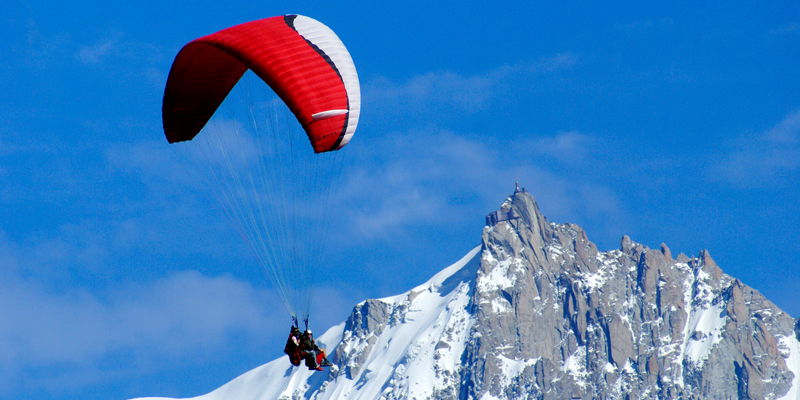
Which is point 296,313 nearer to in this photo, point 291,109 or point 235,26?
point 291,109

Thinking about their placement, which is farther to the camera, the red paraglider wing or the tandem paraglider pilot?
the tandem paraglider pilot

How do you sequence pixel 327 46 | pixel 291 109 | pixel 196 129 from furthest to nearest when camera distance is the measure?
pixel 196 129 → pixel 327 46 → pixel 291 109

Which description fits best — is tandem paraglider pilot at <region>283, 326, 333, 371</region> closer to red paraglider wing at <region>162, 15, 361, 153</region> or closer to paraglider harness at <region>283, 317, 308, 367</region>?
paraglider harness at <region>283, 317, 308, 367</region>

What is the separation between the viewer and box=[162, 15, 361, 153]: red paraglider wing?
35531mm

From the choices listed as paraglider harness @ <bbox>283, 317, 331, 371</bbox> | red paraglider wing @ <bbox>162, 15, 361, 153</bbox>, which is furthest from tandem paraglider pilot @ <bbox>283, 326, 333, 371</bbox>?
red paraglider wing @ <bbox>162, 15, 361, 153</bbox>

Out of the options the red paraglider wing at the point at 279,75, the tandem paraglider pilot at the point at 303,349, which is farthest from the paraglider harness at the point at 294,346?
the red paraglider wing at the point at 279,75

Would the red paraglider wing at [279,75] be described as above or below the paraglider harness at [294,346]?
above

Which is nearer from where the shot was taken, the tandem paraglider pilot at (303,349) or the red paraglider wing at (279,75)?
the red paraglider wing at (279,75)

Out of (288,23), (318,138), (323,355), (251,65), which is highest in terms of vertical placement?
(288,23)

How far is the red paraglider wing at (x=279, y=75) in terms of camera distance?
A: 117 ft

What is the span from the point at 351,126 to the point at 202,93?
691 cm

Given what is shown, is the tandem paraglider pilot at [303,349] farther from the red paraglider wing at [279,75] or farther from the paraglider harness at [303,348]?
the red paraglider wing at [279,75]

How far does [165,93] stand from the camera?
1566 inches

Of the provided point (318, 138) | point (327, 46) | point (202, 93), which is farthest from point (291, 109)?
point (202, 93)
